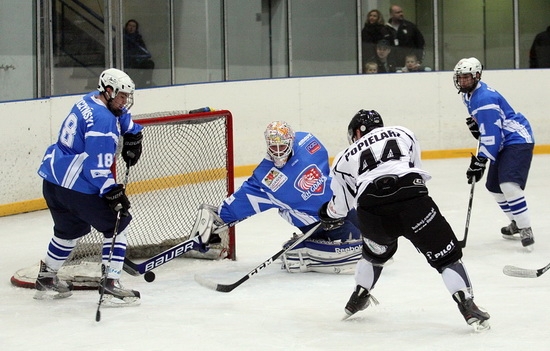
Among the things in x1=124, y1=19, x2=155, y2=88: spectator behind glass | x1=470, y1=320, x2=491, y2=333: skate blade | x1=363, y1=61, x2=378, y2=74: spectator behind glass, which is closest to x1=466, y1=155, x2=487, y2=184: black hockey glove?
x1=470, y1=320, x2=491, y2=333: skate blade

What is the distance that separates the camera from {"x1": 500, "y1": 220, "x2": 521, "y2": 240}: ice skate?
19.9 feet

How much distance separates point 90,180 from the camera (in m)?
4.46

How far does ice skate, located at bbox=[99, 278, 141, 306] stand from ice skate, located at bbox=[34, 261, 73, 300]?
0.27 metres

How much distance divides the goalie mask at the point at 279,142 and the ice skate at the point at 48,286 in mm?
1129

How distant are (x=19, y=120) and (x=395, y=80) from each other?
3680 mm

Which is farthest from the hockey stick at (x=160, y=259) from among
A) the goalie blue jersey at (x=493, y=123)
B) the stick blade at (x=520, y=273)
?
the goalie blue jersey at (x=493, y=123)

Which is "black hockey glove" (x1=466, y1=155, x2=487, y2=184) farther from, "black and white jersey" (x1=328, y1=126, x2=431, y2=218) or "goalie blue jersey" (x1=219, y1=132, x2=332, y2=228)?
"black and white jersey" (x1=328, y1=126, x2=431, y2=218)

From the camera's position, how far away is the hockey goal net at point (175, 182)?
5.57 metres

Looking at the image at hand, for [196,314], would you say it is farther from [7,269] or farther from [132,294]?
[7,269]

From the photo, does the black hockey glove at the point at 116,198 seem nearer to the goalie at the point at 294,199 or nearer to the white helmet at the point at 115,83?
the white helmet at the point at 115,83

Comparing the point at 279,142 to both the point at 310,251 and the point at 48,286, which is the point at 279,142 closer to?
the point at 310,251

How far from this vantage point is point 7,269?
553 centimetres

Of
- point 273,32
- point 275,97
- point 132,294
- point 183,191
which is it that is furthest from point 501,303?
point 273,32

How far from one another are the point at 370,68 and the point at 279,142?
468cm
